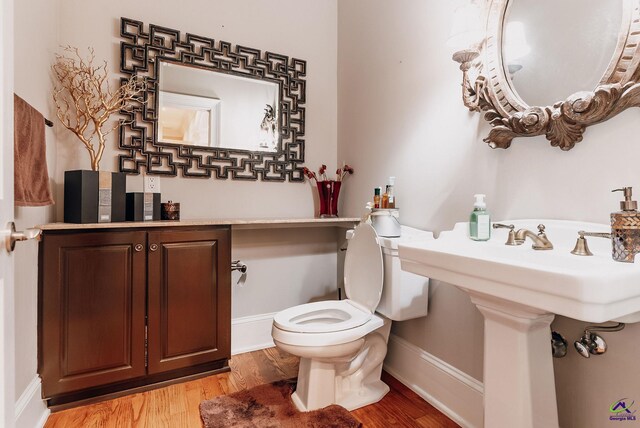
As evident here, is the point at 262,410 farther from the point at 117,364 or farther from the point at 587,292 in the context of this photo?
the point at 587,292

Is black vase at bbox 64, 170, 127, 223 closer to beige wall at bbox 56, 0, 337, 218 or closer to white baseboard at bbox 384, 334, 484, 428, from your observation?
beige wall at bbox 56, 0, 337, 218

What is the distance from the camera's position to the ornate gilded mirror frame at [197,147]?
2010mm

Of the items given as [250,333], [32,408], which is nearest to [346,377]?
[250,333]

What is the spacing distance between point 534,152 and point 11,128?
1.64 metres

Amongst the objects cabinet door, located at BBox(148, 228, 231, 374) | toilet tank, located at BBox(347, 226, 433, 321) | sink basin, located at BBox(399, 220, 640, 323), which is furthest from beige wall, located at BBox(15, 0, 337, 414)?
sink basin, located at BBox(399, 220, 640, 323)

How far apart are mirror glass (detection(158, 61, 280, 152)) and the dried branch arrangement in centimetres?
19

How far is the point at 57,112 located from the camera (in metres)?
1.80

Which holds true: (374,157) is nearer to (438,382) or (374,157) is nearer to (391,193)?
(391,193)

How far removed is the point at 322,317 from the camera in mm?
1808

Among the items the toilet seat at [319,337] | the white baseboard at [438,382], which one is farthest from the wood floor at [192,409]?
the toilet seat at [319,337]

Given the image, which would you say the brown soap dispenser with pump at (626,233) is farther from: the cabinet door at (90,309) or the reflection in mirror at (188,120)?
the reflection in mirror at (188,120)

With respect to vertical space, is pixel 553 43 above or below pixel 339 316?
Answer: above

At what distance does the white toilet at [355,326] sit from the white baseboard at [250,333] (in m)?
0.71

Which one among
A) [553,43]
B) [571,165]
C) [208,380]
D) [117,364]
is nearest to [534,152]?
[571,165]
